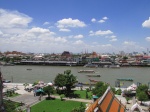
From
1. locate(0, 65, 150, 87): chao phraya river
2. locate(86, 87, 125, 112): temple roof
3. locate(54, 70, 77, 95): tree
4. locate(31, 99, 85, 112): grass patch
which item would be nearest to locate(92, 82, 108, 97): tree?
locate(31, 99, 85, 112): grass patch

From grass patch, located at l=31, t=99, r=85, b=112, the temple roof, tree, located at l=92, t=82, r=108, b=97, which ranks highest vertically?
the temple roof

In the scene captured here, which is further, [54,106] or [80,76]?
[80,76]

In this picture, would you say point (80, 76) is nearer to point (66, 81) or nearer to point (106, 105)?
point (66, 81)

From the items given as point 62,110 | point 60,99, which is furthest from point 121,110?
point 60,99

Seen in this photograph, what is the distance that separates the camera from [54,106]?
24109 millimetres

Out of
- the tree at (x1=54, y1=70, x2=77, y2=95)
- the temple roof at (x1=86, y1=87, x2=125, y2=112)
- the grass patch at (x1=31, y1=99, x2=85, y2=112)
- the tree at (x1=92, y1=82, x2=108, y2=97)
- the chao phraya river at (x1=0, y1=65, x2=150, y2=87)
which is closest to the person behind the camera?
the temple roof at (x1=86, y1=87, x2=125, y2=112)

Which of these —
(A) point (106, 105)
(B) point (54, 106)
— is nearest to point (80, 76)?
(B) point (54, 106)

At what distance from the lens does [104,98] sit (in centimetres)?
1398

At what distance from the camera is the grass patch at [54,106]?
22.8 m

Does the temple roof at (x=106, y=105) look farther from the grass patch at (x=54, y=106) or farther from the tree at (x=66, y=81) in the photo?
the tree at (x=66, y=81)

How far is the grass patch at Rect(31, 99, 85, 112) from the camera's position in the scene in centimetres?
2278

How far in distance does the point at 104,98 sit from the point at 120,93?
55.2ft

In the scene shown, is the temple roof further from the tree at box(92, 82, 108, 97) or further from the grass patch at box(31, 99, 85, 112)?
the tree at box(92, 82, 108, 97)

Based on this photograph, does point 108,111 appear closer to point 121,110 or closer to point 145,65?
point 121,110
